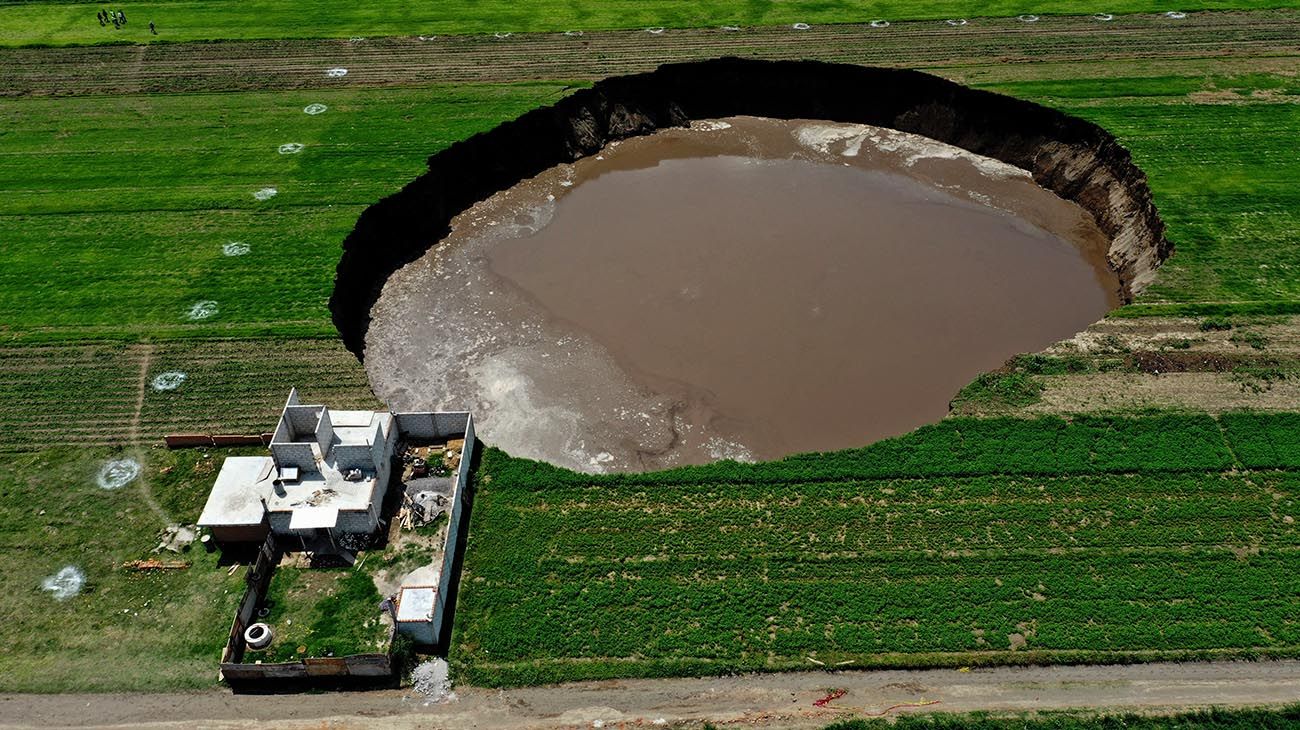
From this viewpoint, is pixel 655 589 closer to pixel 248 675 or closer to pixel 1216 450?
pixel 248 675

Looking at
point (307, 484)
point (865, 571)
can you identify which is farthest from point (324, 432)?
point (865, 571)

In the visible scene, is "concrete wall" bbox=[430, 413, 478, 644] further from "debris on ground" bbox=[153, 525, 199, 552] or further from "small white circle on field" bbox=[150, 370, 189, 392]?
"small white circle on field" bbox=[150, 370, 189, 392]

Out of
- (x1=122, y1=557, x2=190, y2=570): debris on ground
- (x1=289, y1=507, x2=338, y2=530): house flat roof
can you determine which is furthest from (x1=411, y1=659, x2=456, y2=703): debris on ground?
(x1=122, y1=557, x2=190, y2=570): debris on ground

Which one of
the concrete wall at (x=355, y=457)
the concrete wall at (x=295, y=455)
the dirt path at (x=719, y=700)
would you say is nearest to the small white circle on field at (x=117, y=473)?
the concrete wall at (x=295, y=455)

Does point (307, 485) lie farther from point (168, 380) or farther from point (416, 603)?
point (168, 380)

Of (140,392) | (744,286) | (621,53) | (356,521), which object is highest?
(621,53)

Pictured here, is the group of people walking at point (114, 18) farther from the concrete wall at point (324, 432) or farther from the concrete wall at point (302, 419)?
the concrete wall at point (324, 432)
